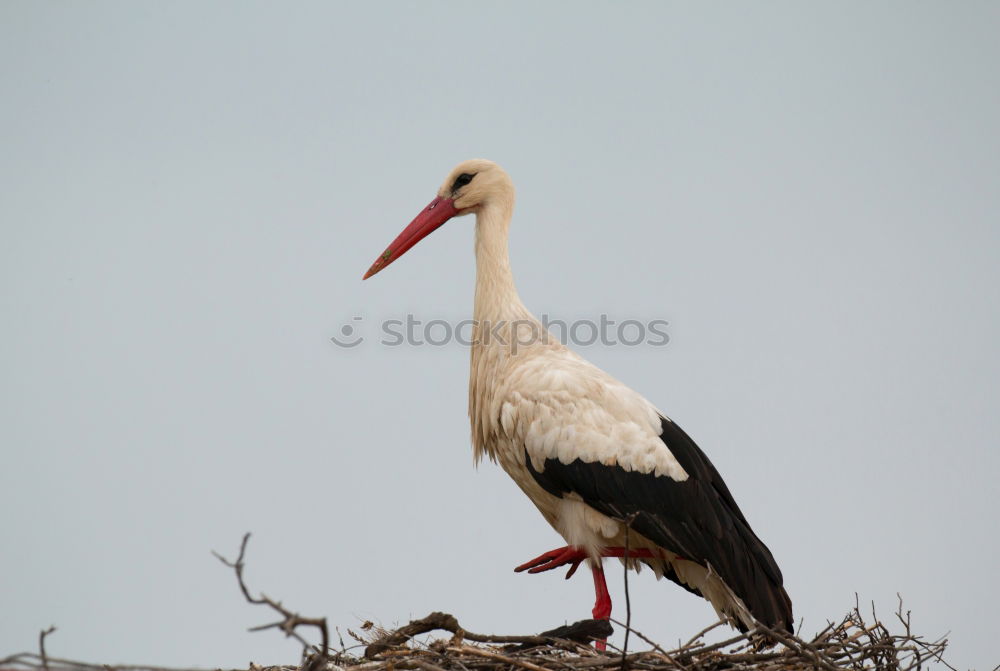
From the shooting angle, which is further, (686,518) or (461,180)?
(461,180)

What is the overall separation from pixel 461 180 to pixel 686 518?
6.17 ft

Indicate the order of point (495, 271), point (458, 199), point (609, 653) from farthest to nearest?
point (458, 199), point (495, 271), point (609, 653)

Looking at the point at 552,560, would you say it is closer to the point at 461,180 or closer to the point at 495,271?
the point at 495,271

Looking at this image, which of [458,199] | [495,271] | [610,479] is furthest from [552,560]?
[458,199]

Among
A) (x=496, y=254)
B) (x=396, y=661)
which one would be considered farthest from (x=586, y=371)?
(x=396, y=661)

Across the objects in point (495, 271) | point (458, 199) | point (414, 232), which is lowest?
point (495, 271)

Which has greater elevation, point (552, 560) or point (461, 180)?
point (461, 180)

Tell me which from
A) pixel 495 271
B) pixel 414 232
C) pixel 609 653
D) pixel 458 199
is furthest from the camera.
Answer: pixel 414 232

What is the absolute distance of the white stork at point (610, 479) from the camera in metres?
4.14

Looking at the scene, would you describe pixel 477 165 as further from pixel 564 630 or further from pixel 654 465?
pixel 564 630

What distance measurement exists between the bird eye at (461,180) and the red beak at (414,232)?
93 mm

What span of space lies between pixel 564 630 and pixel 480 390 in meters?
1.14

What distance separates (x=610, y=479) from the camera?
4.14 m

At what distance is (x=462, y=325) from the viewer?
5.03 metres
